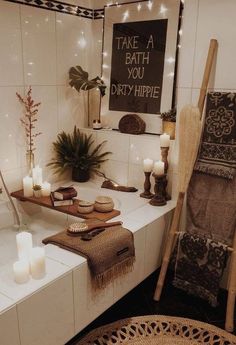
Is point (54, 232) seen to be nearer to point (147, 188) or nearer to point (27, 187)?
point (27, 187)

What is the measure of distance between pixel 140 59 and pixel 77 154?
2.93ft

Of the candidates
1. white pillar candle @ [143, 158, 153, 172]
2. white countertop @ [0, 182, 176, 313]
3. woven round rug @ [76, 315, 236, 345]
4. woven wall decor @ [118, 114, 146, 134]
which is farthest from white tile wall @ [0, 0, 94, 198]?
woven round rug @ [76, 315, 236, 345]

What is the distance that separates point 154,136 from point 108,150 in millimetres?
406

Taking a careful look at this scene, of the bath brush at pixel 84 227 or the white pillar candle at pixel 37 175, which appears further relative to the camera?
the white pillar candle at pixel 37 175

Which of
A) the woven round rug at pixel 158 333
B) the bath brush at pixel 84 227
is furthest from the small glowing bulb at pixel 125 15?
the woven round rug at pixel 158 333

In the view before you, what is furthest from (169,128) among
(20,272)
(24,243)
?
(20,272)


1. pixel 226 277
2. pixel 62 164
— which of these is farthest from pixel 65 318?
pixel 62 164

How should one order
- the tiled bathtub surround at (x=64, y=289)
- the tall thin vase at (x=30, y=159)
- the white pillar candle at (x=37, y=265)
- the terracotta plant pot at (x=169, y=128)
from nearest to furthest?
the tiled bathtub surround at (x=64, y=289) < the white pillar candle at (x=37, y=265) < the terracotta plant pot at (x=169, y=128) < the tall thin vase at (x=30, y=159)

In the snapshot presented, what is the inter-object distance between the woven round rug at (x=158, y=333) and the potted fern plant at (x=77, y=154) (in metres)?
1.26

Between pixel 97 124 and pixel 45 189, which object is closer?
pixel 45 189

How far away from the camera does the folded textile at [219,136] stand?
1.86m

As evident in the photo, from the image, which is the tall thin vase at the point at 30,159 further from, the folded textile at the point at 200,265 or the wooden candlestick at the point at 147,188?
the folded textile at the point at 200,265

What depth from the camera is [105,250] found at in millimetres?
1667

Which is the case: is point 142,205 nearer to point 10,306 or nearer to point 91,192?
point 91,192
